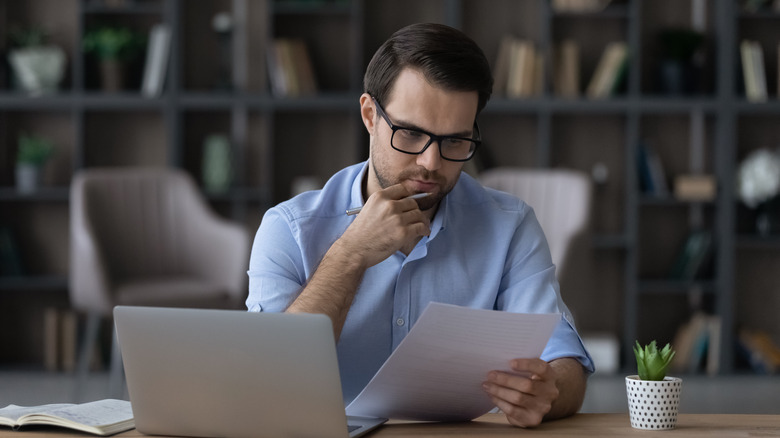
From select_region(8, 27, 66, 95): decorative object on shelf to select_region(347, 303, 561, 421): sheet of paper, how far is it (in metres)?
3.75

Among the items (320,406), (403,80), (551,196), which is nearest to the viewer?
(320,406)

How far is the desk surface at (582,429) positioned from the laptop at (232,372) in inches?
3.7

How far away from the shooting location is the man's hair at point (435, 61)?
1632mm

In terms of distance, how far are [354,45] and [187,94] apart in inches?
34.2

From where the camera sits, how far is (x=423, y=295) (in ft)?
5.53

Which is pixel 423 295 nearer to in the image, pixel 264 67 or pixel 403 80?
pixel 403 80

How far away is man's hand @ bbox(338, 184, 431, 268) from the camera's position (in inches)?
61.1

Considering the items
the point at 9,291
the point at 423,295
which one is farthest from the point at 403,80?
the point at 9,291

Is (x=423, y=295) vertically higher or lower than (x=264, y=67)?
lower

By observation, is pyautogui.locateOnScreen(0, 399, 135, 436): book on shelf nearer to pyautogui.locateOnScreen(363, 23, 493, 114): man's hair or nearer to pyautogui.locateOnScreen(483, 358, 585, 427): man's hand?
pyautogui.locateOnScreen(483, 358, 585, 427): man's hand

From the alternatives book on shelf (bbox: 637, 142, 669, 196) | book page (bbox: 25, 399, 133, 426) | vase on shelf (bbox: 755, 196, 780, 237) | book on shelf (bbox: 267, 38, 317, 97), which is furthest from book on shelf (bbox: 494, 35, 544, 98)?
book page (bbox: 25, 399, 133, 426)

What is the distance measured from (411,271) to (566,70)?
10.7 ft

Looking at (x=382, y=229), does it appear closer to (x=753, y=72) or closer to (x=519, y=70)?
(x=519, y=70)

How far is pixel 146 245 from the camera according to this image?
4.20 meters
